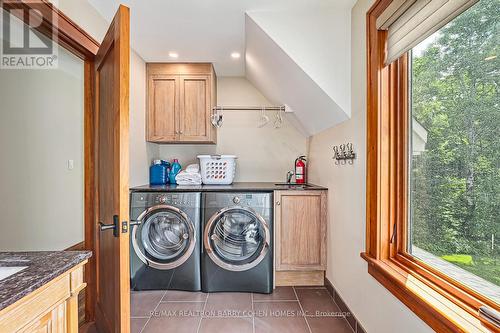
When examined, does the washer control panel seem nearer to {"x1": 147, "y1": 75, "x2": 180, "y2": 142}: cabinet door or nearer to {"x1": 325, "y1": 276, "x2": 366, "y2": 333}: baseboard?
{"x1": 147, "y1": 75, "x2": 180, "y2": 142}: cabinet door

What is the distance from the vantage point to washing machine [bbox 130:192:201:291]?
2395mm

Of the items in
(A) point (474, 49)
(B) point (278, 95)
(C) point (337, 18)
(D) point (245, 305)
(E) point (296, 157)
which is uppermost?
(C) point (337, 18)

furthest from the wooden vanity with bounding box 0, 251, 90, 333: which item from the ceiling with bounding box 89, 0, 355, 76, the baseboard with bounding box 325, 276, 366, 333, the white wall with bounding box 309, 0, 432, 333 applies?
the ceiling with bounding box 89, 0, 355, 76

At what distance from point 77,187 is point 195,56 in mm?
1951

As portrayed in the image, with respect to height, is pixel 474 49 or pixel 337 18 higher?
pixel 337 18

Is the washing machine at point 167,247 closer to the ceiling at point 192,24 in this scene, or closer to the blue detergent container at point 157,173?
the blue detergent container at point 157,173

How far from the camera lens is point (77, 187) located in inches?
112

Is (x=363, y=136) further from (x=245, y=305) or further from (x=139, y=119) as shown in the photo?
(x=139, y=119)

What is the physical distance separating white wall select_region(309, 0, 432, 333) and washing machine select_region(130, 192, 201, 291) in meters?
1.25

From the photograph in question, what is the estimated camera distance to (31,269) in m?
0.88

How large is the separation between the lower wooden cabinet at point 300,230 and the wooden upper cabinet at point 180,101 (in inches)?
47.9

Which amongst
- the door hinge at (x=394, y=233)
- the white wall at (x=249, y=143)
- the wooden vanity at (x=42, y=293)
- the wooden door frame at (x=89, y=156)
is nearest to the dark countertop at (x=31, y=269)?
the wooden vanity at (x=42, y=293)

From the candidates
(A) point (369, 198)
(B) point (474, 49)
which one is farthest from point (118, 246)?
(B) point (474, 49)

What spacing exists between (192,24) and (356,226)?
6.78ft
